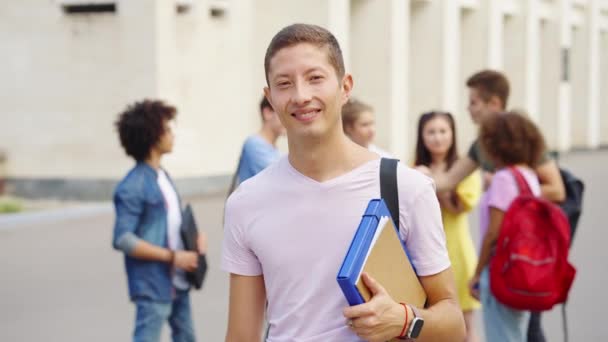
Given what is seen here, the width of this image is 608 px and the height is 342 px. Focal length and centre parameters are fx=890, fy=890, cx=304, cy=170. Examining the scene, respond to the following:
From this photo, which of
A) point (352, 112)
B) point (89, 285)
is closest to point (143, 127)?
point (352, 112)

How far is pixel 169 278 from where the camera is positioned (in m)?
5.17

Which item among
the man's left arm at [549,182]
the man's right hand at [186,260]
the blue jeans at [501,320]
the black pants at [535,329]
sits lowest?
the black pants at [535,329]

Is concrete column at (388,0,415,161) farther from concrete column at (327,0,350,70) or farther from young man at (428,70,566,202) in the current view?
young man at (428,70,566,202)

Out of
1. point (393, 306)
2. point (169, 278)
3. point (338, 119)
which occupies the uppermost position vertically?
point (338, 119)

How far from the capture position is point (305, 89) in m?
2.29

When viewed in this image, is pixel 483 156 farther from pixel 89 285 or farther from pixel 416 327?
pixel 89 285

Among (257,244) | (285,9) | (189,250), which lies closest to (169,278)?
(189,250)

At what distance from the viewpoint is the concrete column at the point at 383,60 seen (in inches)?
999

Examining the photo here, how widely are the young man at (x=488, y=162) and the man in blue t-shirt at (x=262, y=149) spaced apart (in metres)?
0.90

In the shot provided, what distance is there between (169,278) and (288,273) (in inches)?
115

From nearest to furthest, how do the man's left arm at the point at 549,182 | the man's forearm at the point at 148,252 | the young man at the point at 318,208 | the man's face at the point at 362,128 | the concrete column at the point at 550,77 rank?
the young man at the point at 318,208
the man's left arm at the point at 549,182
the man's forearm at the point at 148,252
the man's face at the point at 362,128
the concrete column at the point at 550,77

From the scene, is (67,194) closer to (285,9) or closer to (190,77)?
(190,77)

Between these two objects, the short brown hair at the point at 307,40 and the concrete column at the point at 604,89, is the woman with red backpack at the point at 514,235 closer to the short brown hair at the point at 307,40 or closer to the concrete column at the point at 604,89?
the short brown hair at the point at 307,40

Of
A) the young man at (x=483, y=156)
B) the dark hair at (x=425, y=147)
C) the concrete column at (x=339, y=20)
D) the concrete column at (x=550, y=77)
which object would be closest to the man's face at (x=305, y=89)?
the young man at (x=483, y=156)
